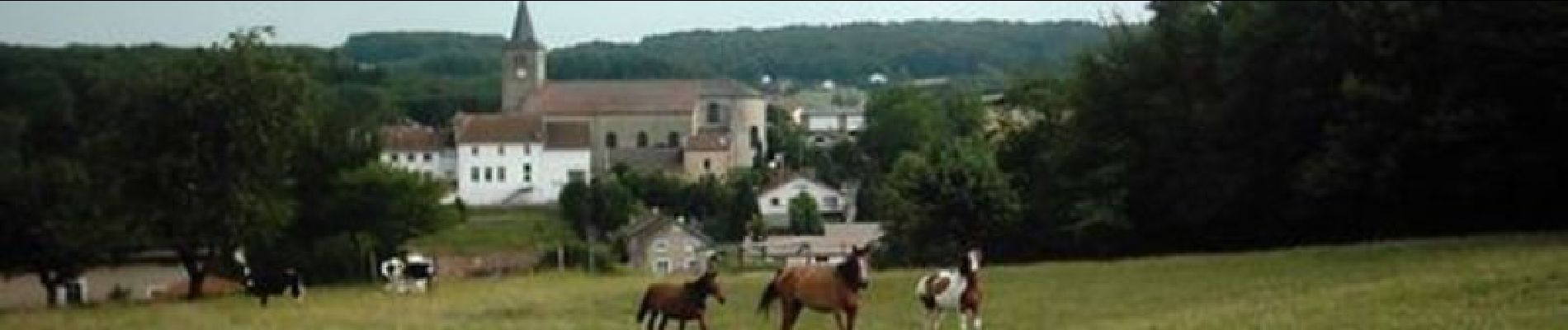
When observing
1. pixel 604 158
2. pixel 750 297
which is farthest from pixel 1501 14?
pixel 604 158

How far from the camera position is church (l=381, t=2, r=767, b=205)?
140 m

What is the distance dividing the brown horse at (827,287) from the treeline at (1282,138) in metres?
21.8

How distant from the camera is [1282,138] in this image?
48.5 metres

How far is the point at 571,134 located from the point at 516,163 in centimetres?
520

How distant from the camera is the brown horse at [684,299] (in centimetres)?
2312

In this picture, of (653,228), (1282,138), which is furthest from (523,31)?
(1282,138)

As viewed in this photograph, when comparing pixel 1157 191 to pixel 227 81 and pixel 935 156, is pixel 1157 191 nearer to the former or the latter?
pixel 935 156

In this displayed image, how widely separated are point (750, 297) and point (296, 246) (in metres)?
23.8

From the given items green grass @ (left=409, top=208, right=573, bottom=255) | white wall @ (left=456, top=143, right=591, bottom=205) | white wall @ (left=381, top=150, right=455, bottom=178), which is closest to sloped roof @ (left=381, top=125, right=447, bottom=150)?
white wall @ (left=381, top=150, right=455, bottom=178)

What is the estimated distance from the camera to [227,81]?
4328 cm

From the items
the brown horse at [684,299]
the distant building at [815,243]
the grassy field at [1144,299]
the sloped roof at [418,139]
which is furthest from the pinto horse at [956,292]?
the sloped roof at [418,139]

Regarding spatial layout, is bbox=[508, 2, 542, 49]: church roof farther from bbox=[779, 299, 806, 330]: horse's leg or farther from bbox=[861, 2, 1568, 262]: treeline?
bbox=[779, 299, 806, 330]: horse's leg

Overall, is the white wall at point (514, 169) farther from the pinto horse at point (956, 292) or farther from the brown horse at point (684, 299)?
the pinto horse at point (956, 292)

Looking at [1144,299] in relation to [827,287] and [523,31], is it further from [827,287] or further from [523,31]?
[523,31]
